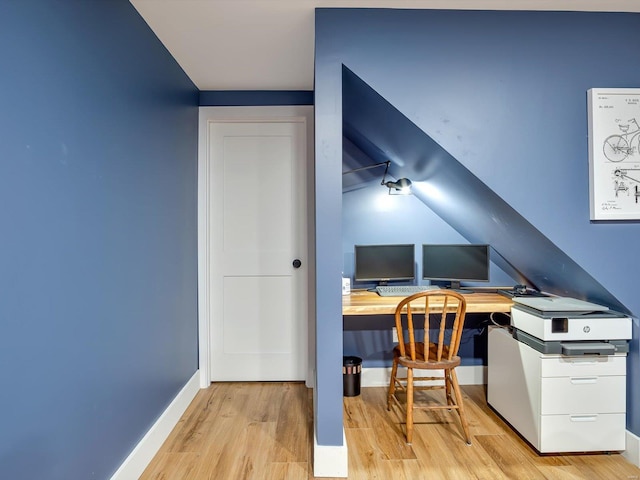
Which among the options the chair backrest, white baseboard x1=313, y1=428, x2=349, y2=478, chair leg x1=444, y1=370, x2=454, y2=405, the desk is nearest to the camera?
white baseboard x1=313, y1=428, x2=349, y2=478

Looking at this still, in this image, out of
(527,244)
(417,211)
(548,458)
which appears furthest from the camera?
(417,211)

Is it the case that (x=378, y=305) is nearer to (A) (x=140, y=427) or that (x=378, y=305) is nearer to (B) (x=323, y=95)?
(B) (x=323, y=95)

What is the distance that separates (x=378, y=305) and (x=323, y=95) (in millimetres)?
1262

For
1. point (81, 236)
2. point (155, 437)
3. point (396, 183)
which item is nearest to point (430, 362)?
point (396, 183)

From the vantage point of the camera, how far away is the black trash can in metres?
2.85

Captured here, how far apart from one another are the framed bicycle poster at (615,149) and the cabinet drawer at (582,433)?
1.06m

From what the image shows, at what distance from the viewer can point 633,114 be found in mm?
1971

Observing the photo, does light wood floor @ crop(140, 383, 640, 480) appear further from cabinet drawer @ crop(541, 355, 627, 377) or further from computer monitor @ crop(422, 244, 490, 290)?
computer monitor @ crop(422, 244, 490, 290)

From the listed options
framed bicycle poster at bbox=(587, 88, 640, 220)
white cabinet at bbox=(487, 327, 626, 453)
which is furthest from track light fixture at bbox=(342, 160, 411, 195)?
white cabinet at bbox=(487, 327, 626, 453)

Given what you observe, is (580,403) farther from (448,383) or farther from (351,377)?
(351,377)

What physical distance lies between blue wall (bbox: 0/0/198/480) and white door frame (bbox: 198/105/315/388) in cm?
65

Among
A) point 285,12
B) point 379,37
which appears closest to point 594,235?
point 379,37

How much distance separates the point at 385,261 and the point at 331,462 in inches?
58.9

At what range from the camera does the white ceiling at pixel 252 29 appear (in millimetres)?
1911
